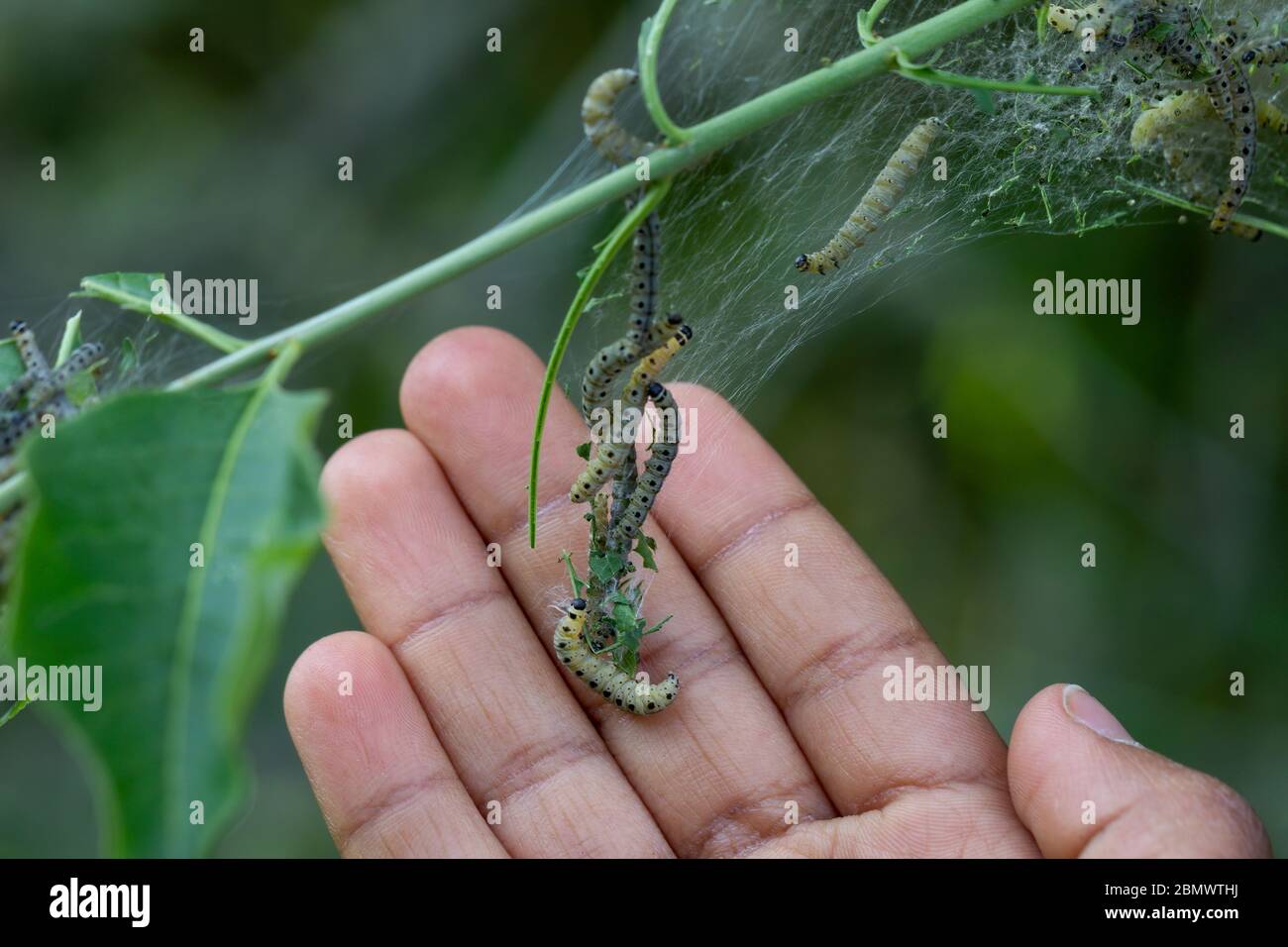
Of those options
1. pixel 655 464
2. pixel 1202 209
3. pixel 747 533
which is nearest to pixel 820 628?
pixel 747 533

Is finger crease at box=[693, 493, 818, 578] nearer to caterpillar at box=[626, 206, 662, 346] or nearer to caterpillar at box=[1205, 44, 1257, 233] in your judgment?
caterpillar at box=[626, 206, 662, 346]

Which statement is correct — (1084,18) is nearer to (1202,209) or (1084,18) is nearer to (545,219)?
(1202,209)

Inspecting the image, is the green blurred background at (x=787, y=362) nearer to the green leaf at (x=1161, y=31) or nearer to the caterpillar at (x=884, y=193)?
the caterpillar at (x=884, y=193)

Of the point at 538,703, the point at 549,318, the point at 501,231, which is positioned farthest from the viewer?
the point at 549,318
